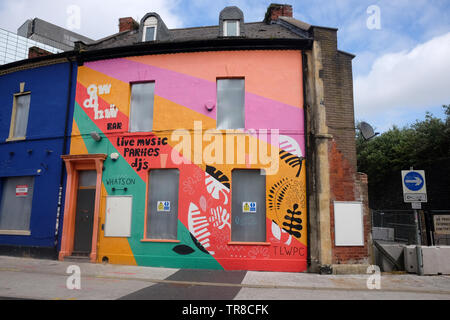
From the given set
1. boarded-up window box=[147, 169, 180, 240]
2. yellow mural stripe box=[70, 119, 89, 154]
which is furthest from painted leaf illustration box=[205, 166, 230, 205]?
yellow mural stripe box=[70, 119, 89, 154]

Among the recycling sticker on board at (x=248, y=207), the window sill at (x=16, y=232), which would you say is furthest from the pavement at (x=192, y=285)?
the recycling sticker on board at (x=248, y=207)

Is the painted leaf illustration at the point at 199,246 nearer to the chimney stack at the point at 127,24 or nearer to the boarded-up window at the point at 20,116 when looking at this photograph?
the boarded-up window at the point at 20,116

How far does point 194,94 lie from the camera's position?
10914 millimetres

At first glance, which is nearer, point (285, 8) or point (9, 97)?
point (9, 97)

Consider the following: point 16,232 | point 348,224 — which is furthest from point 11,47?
point 348,224

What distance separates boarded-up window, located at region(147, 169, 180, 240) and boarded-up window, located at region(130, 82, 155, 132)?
1.75 metres

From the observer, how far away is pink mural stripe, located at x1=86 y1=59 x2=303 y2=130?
10.4m

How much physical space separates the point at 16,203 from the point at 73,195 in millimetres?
2800

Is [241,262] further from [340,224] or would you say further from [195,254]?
[340,224]

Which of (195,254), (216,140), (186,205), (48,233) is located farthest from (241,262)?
(48,233)

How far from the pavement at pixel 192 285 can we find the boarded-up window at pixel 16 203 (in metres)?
2.39

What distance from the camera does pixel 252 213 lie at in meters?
10.1
